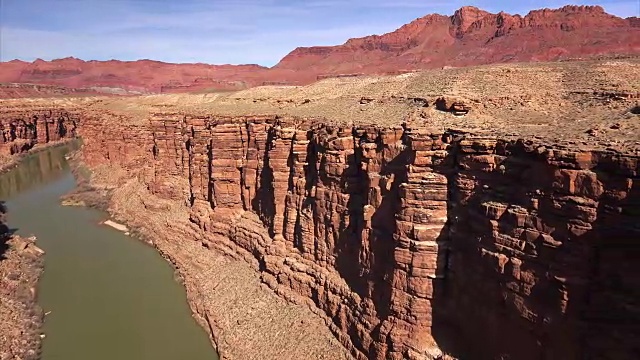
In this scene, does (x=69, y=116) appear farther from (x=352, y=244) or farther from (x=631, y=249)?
(x=631, y=249)

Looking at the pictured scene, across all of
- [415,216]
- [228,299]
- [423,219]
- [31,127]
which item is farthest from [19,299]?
[31,127]

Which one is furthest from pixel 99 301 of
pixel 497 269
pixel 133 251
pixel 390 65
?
pixel 390 65

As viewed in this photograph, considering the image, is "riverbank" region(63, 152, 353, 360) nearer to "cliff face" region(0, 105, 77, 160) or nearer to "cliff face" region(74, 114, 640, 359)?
"cliff face" region(74, 114, 640, 359)

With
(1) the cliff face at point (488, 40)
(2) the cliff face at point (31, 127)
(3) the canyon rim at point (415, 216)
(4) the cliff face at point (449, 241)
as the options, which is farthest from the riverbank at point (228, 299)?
(1) the cliff face at point (488, 40)

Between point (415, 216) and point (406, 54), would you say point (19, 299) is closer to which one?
point (415, 216)

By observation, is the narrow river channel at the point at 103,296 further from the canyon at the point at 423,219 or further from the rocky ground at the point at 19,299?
the canyon at the point at 423,219

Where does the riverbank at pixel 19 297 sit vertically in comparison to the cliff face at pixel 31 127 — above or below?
below

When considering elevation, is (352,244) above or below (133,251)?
above
